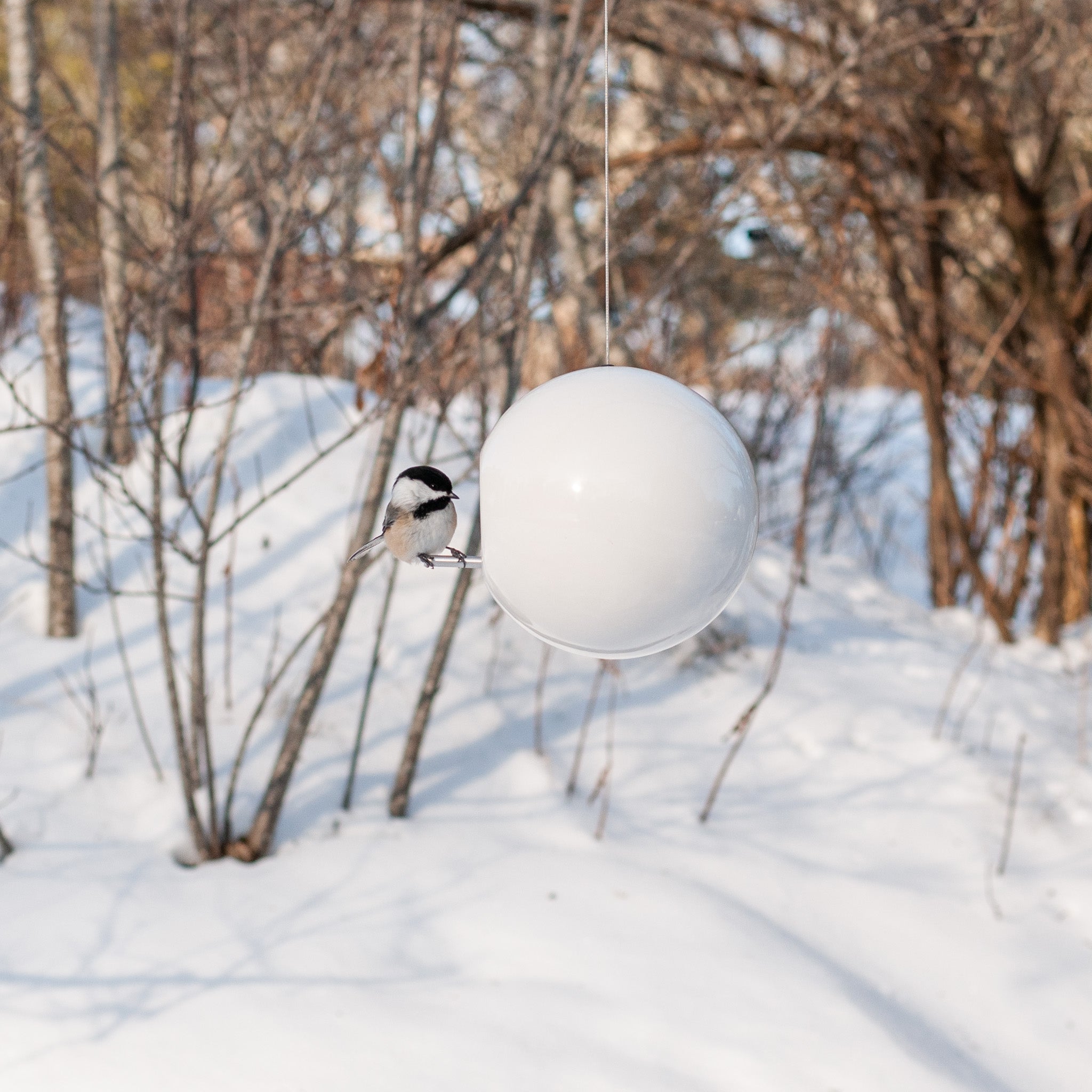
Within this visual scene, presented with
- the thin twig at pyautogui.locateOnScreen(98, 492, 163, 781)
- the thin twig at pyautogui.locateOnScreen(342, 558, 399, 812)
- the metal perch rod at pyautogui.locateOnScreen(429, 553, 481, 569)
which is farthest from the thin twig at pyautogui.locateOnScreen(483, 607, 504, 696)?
the metal perch rod at pyautogui.locateOnScreen(429, 553, 481, 569)

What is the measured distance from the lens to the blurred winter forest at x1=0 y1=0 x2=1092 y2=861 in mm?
2803

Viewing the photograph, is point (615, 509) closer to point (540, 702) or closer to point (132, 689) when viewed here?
point (132, 689)

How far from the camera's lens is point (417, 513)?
1.36 meters

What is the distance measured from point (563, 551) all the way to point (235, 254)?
229 centimetres

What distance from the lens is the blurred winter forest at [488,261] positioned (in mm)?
2803

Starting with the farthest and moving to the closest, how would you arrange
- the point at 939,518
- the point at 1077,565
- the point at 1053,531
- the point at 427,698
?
the point at 939,518, the point at 1077,565, the point at 1053,531, the point at 427,698

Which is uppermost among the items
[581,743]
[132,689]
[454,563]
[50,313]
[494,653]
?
[50,313]

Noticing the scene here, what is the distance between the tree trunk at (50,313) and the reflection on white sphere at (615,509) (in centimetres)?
263

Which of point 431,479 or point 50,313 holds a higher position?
point 50,313

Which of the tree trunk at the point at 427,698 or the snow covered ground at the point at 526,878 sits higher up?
the tree trunk at the point at 427,698

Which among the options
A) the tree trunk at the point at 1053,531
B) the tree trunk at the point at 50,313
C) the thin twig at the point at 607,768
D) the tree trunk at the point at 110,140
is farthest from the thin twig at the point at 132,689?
the tree trunk at the point at 1053,531

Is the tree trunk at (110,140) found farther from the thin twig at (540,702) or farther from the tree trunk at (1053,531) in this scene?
the tree trunk at (1053,531)

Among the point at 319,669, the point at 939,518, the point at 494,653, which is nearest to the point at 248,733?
the point at 319,669

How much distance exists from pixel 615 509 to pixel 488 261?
2.10 m
